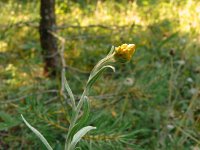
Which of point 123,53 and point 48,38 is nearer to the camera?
point 123,53

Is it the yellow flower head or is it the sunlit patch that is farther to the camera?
the sunlit patch

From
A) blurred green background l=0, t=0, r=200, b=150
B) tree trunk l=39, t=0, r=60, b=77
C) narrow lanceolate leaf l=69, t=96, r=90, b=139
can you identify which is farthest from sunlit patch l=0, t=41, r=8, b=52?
narrow lanceolate leaf l=69, t=96, r=90, b=139

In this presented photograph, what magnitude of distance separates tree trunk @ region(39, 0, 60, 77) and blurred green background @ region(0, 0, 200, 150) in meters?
0.05

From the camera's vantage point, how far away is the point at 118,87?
79.3 inches

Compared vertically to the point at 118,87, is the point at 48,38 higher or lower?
higher

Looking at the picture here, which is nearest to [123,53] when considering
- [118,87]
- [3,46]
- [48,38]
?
[118,87]

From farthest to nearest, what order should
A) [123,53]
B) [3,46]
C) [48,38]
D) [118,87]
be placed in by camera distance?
[3,46] < [48,38] < [118,87] < [123,53]

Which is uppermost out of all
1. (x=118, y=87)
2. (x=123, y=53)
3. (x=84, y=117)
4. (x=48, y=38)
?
(x=123, y=53)

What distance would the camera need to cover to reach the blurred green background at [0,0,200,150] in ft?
4.51

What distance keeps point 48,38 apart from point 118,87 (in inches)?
21.9

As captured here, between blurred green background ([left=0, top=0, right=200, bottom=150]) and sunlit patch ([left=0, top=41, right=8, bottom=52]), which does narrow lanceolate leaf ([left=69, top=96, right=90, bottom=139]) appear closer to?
blurred green background ([left=0, top=0, right=200, bottom=150])

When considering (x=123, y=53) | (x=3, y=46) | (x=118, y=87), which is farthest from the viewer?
(x=3, y=46)

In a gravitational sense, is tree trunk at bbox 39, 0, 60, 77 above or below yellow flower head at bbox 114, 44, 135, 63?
below

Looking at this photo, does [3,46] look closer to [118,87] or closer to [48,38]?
[48,38]
